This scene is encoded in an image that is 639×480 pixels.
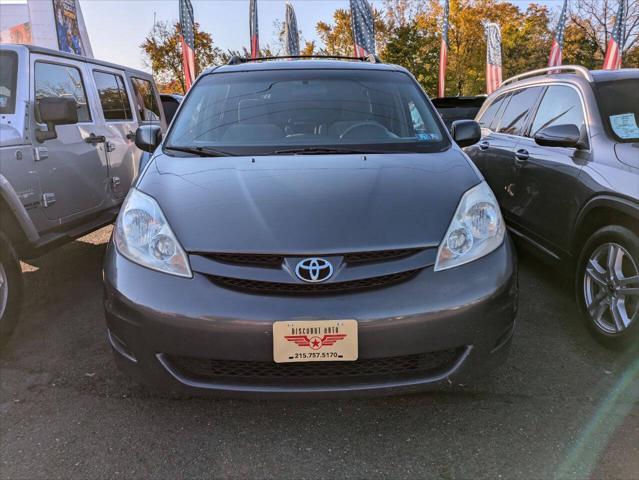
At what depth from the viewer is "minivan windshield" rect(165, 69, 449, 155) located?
2930 millimetres

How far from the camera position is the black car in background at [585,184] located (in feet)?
9.60

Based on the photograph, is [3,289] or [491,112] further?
[491,112]

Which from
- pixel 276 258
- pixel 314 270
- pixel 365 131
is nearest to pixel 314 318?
pixel 314 270

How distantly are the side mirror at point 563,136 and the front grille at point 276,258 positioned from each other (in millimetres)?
1964

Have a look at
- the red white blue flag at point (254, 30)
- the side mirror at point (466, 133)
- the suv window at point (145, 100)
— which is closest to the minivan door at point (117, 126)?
the suv window at point (145, 100)

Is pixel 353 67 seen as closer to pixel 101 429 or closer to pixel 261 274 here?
pixel 261 274

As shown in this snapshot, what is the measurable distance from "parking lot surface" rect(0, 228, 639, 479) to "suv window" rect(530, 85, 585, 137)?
1606 mm

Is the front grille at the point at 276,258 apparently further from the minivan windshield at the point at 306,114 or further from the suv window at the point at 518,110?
the suv window at the point at 518,110

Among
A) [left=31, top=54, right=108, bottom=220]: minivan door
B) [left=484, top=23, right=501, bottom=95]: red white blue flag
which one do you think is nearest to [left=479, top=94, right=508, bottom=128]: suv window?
[left=31, top=54, right=108, bottom=220]: minivan door

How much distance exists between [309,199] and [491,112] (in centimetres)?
398

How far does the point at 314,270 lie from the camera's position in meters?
1.99

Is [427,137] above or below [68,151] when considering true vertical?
above

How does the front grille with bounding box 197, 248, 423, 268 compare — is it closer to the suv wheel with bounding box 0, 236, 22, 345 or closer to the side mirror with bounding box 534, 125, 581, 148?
the suv wheel with bounding box 0, 236, 22, 345

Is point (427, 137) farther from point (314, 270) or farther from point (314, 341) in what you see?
point (314, 341)
